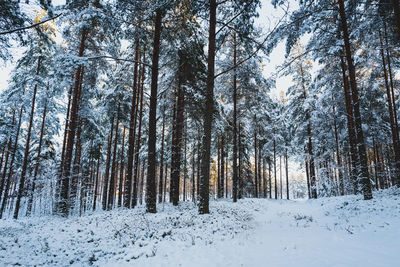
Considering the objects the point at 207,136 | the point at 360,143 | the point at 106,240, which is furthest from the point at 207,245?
the point at 360,143

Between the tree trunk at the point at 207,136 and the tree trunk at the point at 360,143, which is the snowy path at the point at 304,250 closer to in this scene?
the tree trunk at the point at 207,136

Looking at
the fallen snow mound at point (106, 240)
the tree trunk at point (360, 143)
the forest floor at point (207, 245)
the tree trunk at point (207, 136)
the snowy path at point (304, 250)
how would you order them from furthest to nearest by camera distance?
the tree trunk at point (360, 143), the tree trunk at point (207, 136), the fallen snow mound at point (106, 240), the forest floor at point (207, 245), the snowy path at point (304, 250)

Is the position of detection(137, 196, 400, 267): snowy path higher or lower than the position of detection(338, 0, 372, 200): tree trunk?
lower

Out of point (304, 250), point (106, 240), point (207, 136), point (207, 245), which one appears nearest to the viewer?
point (304, 250)

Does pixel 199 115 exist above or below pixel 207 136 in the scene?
above

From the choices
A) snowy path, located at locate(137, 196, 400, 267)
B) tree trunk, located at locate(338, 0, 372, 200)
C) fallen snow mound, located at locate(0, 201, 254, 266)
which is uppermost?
tree trunk, located at locate(338, 0, 372, 200)

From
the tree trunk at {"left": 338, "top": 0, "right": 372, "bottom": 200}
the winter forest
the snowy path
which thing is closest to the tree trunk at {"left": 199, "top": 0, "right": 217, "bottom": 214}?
the winter forest

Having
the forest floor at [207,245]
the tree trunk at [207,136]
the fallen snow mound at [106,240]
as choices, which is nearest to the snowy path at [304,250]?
the forest floor at [207,245]

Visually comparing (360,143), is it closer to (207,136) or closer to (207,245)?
(207,136)

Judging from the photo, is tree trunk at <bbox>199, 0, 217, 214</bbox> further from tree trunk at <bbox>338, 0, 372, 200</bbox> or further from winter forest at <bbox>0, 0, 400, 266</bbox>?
tree trunk at <bbox>338, 0, 372, 200</bbox>

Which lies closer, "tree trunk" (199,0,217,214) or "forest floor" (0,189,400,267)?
"forest floor" (0,189,400,267)

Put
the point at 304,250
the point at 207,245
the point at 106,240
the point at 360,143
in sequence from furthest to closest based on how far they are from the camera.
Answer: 1. the point at 360,143
2. the point at 106,240
3. the point at 207,245
4. the point at 304,250

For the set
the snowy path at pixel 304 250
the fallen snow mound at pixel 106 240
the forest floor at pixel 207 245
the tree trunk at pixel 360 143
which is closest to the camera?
the snowy path at pixel 304 250

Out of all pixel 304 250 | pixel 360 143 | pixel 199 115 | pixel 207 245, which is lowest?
pixel 207 245
